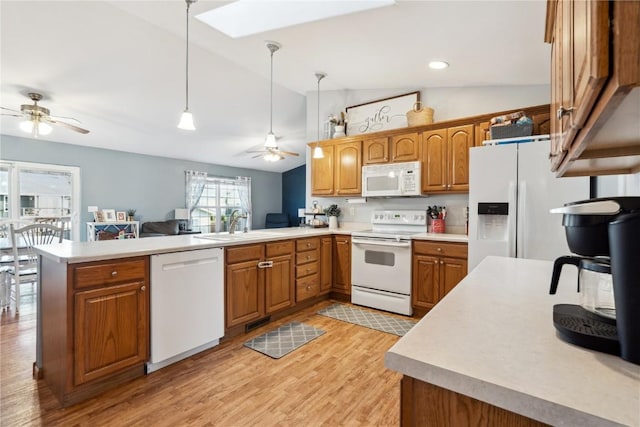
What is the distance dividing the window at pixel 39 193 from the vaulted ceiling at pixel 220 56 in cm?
64

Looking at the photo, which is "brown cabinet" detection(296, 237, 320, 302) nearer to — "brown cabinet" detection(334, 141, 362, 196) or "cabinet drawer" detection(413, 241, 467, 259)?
"brown cabinet" detection(334, 141, 362, 196)

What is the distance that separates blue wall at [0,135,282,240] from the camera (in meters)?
5.50

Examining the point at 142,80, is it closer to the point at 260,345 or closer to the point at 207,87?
the point at 207,87

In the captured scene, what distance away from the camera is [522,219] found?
2574mm

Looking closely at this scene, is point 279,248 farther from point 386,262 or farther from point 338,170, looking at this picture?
point 338,170

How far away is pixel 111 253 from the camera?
6.43 ft

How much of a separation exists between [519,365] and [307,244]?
3.01 metres

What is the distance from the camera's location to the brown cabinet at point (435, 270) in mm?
3057

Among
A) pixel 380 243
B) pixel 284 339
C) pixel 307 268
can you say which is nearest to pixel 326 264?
pixel 307 268

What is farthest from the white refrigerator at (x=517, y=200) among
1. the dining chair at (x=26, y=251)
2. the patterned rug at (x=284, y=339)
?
the dining chair at (x=26, y=251)

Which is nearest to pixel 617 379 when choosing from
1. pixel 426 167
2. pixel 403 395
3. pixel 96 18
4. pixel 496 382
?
pixel 496 382

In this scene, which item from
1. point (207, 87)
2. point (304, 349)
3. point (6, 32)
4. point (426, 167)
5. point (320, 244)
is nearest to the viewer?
point (304, 349)

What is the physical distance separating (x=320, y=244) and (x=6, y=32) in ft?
12.3

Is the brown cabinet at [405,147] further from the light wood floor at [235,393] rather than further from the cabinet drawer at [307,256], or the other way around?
the light wood floor at [235,393]
